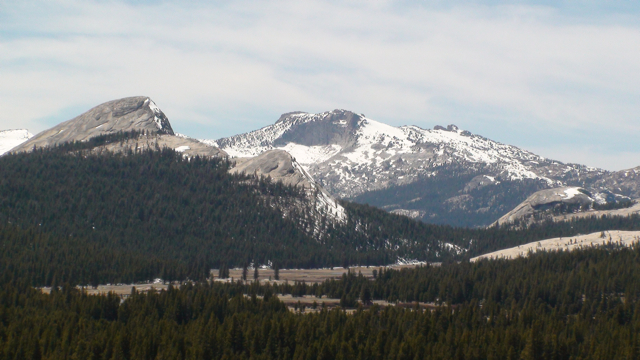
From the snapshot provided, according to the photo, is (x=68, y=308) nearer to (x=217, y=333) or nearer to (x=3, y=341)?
(x=3, y=341)

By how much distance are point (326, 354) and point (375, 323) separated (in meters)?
31.5

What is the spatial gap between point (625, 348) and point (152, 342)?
88366 millimetres

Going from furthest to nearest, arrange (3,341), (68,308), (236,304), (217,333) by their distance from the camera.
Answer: (236,304) → (68,308) → (217,333) → (3,341)

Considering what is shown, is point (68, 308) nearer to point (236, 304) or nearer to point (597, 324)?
point (236, 304)

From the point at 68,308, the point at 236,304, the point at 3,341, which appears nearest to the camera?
the point at 3,341

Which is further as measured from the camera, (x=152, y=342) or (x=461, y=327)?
(x=461, y=327)

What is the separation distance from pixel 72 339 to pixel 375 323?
64.5m

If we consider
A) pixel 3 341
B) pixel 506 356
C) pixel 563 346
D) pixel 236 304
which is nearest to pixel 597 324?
pixel 563 346

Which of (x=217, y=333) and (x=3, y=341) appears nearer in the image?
(x=3, y=341)

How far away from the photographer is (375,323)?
159000 mm

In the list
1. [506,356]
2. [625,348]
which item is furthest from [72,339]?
[625,348]

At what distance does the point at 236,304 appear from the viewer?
169000 mm

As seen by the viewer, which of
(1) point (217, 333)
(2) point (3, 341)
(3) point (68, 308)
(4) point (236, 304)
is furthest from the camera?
(4) point (236, 304)

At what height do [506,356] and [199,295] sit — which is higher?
[199,295]
